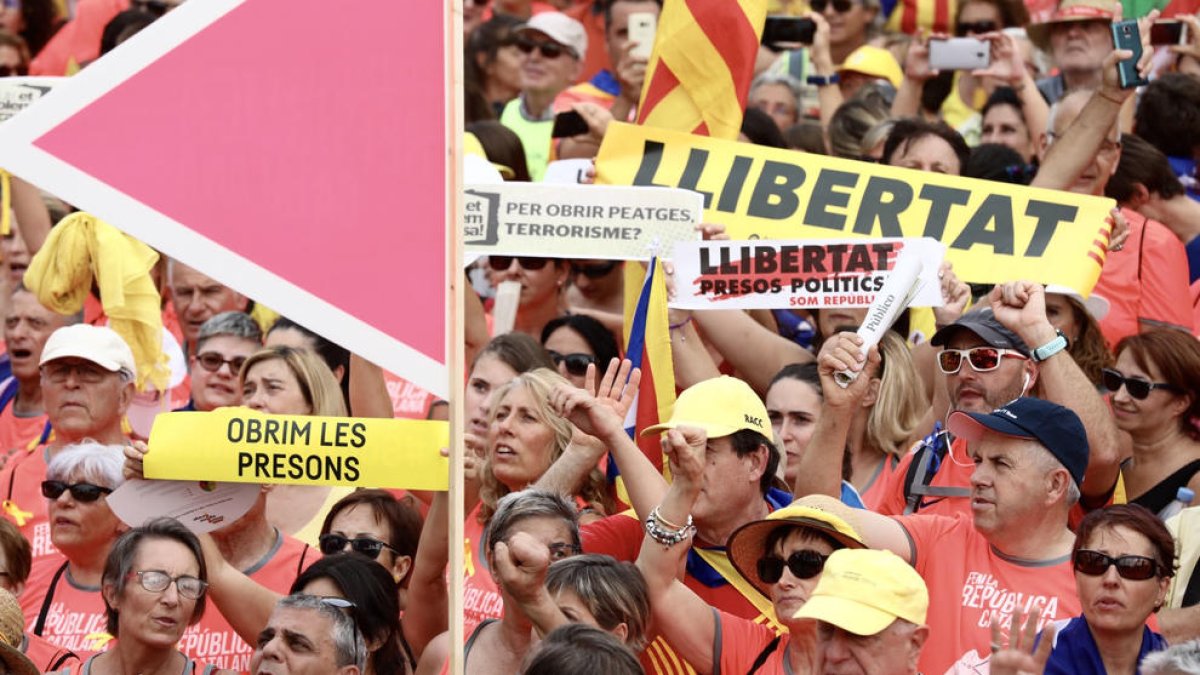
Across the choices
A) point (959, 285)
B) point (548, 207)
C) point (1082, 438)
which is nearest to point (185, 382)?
point (548, 207)

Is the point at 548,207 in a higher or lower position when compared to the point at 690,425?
higher

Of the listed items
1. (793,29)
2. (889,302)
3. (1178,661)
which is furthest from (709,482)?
(793,29)

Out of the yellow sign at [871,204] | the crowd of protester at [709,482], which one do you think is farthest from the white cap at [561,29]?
the yellow sign at [871,204]

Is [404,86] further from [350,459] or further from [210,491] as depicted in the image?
[210,491]

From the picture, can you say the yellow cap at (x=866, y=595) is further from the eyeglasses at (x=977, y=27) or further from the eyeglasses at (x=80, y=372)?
the eyeglasses at (x=977, y=27)

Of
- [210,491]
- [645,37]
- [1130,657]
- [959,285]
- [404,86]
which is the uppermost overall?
[645,37]

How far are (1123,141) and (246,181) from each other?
3942 millimetres

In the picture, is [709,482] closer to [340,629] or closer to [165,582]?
[340,629]

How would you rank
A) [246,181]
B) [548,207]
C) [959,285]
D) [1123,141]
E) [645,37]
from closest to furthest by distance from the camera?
[246,181]
[959,285]
[548,207]
[1123,141]
[645,37]

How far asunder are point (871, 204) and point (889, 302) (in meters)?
0.91

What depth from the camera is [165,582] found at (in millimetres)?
5457

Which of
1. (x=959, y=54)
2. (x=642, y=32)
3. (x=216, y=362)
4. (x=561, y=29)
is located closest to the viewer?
Answer: (x=216, y=362)

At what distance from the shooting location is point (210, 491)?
536 cm

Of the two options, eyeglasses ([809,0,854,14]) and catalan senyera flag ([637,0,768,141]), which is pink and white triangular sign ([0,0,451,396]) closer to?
catalan senyera flag ([637,0,768,141])
